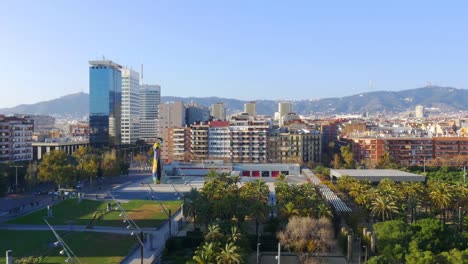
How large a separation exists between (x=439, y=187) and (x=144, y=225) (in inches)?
1220

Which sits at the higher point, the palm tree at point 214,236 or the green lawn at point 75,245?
the palm tree at point 214,236

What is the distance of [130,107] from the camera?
18388cm

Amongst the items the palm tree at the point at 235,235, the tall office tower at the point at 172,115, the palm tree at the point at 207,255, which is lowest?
the palm tree at the point at 207,255

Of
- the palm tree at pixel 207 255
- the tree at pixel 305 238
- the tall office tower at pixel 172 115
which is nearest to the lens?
the palm tree at pixel 207 255

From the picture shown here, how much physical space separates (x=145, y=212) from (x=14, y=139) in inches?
A: 1748

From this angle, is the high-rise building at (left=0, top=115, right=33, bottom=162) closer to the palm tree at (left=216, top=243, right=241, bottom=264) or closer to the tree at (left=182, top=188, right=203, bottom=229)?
the tree at (left=182, top=188, right=203, bottom=229)

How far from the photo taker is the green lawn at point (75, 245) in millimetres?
35188

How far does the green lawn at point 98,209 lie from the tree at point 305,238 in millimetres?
16697

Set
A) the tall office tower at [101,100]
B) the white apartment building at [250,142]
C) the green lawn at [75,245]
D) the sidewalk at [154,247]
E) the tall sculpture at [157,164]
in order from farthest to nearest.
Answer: the tall office tower at [101,100], the white apartment building at [250,142], the tall sculpture at [157,164], the sidewalk at [154,247], the green lawn at [75,245]

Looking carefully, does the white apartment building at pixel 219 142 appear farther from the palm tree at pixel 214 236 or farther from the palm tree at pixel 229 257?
the palm tree at pixel 229 257

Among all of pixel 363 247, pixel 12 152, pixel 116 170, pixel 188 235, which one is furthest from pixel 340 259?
pixel 12 152

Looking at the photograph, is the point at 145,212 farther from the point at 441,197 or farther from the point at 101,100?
the point at 101,100

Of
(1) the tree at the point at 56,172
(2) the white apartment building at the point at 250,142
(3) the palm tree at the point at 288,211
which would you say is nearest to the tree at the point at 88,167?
(1) the tree at the point at 56,172

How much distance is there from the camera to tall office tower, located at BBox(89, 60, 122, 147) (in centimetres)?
14138
